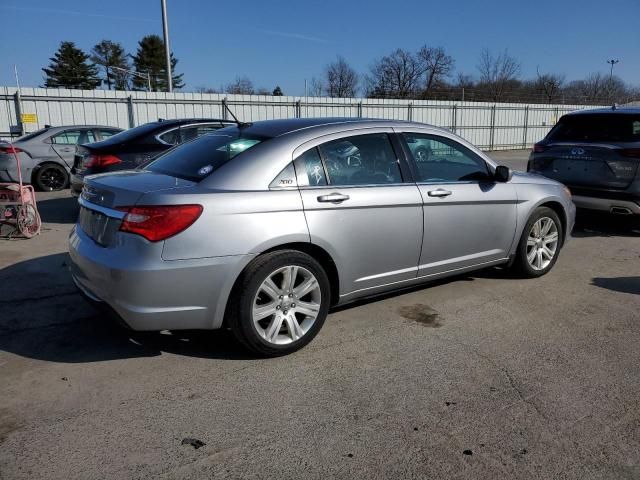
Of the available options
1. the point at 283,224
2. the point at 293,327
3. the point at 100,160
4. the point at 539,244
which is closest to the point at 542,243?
the point at 539,244

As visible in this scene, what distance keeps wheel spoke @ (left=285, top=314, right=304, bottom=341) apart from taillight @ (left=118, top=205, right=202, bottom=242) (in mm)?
946

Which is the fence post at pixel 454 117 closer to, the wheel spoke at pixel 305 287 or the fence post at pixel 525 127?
the fence post at pixel 525 127

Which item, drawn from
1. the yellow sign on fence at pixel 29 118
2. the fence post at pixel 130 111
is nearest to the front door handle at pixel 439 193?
the yellow sign on fence at pixel 29 118

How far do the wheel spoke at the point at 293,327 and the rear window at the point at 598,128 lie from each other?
568 cm

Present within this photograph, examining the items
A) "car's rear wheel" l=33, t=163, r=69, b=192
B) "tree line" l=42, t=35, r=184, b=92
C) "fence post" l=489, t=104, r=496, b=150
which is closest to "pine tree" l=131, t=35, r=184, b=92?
"tree line" l=42, t=35, r=184, b=92

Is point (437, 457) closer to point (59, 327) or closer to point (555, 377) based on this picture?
point (555, 377)

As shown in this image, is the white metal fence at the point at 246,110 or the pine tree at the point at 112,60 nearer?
the white metal fence at the point at 246,110

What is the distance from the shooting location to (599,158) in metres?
7.12

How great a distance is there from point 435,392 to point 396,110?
22394 mm

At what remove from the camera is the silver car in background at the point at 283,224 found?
3.21m

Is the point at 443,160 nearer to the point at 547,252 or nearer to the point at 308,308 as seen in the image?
the point at 547,252

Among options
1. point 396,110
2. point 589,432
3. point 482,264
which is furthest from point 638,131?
point 396,110

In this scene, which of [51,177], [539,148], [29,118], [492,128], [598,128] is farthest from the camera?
[492,128]

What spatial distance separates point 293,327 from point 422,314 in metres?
1.30
